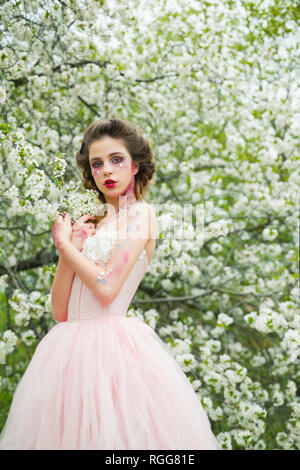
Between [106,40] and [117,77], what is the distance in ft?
0.92

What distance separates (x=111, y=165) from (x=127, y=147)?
13cm

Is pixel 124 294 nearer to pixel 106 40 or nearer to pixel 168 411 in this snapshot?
pixel 168 411

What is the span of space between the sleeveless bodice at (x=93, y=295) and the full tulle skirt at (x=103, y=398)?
6cm

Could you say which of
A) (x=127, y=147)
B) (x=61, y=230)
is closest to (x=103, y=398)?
(x=61, y=230)

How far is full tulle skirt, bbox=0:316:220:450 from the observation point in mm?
1292

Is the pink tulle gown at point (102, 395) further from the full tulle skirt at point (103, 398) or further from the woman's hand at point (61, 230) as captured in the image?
the woman's hand at point (61, 230)

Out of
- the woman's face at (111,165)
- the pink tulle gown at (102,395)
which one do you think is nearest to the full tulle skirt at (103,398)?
the pink tulle gown at (102,395)

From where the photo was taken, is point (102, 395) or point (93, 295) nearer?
point (102, 395)

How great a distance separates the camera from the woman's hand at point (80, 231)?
171cm

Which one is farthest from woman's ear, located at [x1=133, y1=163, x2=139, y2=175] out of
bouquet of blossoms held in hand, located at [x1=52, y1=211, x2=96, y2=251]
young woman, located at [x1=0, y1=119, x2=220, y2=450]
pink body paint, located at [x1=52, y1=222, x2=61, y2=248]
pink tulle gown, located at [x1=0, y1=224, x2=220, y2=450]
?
pink tulle gown, located at [x1=0, y1=224, x2=220, y2=450]

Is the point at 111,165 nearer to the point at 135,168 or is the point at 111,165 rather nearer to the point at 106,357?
the point at 135,168

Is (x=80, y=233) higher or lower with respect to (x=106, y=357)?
higher

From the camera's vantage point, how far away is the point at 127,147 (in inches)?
74.1
